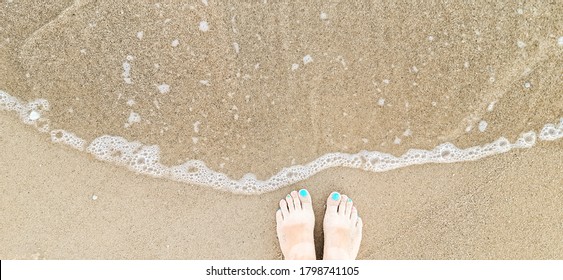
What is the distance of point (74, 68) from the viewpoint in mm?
Result: 2582

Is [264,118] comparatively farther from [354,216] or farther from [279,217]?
[354,216]

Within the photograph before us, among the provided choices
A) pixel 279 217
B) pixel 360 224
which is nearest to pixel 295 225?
pixel 279 217

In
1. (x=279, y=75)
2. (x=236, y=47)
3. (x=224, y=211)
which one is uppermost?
(x=236, y=47)

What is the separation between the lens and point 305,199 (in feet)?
8.74

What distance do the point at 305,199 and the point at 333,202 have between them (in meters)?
0.17

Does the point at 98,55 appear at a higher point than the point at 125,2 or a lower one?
lower

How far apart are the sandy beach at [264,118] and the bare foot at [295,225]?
12cm

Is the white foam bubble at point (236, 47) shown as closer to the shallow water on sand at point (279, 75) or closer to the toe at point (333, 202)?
the shallow water on sand at point (279, 75)

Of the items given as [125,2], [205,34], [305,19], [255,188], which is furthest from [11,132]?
[305,19]

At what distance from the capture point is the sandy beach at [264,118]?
2.56 m

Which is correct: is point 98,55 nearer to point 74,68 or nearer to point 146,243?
point 74,68

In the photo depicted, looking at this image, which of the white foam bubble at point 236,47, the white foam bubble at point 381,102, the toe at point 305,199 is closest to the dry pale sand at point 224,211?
the toe at point 305,199

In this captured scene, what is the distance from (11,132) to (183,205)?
1103mm

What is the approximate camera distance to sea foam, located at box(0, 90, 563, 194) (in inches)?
103
